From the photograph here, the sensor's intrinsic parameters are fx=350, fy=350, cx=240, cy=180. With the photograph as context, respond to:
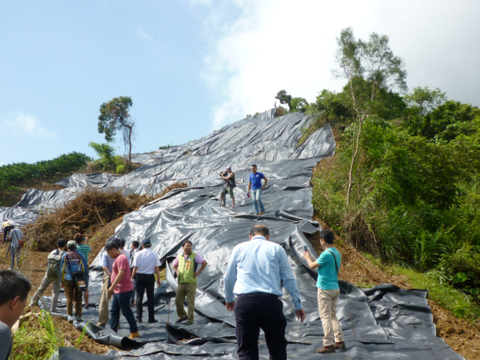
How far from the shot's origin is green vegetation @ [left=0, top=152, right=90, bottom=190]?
23016 millimetres

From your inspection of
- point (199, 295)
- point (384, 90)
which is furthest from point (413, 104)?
point (199, 295)

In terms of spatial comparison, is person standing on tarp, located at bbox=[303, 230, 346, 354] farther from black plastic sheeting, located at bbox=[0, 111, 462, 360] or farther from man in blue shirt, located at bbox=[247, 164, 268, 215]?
man in blue shirt, located at bbox=[247, 164, 268, 215]

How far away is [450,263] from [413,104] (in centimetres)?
2038

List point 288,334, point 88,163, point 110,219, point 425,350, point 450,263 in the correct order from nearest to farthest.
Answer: point 425,350, point 288,334, point 450,263, point 110,219, point 88,163

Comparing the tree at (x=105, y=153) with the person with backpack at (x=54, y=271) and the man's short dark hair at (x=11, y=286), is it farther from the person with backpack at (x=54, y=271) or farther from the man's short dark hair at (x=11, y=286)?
the man's short dark hair at (x=11, y=286)

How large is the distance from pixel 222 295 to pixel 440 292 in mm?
4716

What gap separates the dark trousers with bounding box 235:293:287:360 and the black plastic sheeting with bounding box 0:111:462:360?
165 cm

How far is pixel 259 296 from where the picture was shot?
3268mm

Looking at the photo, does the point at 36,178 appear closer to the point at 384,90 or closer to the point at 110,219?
the point at 110,219

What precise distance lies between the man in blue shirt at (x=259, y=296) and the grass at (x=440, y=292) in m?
5.01

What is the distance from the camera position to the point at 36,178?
24.8m

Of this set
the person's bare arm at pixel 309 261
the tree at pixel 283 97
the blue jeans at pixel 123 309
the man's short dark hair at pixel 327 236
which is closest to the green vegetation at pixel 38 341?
the blue jeans at pixel 123 309

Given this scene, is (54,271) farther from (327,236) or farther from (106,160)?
(106,160)

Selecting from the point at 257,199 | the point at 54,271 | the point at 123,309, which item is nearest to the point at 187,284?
the point at 123,309
